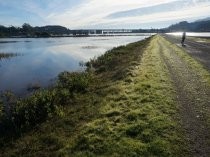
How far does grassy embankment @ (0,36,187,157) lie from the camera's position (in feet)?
39.1

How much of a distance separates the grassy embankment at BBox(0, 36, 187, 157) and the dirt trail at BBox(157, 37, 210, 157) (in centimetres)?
39

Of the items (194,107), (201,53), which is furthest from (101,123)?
(201,53)

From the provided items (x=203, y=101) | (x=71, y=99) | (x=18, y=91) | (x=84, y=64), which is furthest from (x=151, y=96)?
(x=84, y=64)

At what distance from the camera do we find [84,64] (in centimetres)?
4812

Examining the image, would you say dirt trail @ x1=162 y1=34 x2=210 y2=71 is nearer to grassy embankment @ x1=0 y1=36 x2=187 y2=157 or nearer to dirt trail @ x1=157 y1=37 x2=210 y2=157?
dirt trail @ x1=157 y1=37 x2=210 y2=157

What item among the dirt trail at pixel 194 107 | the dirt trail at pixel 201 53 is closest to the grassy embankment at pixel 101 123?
the dirt trail at pixel 194 107

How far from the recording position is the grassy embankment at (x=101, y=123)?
39.1 ft

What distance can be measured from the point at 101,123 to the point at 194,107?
4.46m

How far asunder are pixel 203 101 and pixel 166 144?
19.1 feet

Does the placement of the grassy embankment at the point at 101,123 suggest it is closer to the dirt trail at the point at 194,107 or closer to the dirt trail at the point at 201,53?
the dirt trail at the point at 194,107

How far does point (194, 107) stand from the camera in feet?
50.4

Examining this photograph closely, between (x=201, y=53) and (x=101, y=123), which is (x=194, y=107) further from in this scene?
(x=201, y=53)

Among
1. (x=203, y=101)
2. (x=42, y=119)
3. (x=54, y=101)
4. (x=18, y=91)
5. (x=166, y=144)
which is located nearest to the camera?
(x=166, y=144)

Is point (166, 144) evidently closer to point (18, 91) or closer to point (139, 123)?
point (139, 123)
